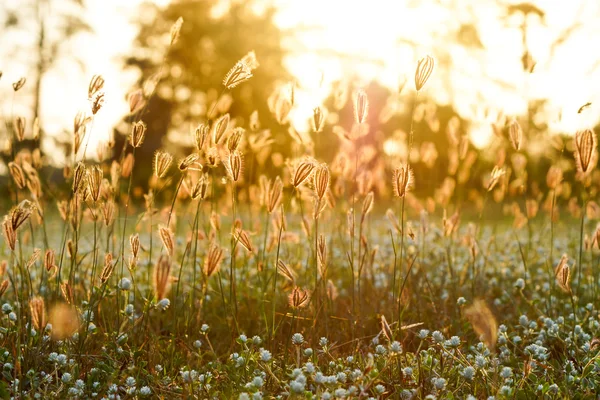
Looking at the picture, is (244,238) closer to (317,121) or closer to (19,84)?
(317,121)

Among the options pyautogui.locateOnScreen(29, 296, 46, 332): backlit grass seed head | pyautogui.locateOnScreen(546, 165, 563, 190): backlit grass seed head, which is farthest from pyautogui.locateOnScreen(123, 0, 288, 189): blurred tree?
pyautogui.locateOnScreen(29, 296, 46, 332): backlit grass seed head

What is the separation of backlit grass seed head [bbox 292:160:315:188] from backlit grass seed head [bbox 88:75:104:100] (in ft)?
3.02

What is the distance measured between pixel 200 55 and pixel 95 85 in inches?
1030

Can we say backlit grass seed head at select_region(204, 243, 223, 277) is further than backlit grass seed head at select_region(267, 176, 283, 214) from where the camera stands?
No

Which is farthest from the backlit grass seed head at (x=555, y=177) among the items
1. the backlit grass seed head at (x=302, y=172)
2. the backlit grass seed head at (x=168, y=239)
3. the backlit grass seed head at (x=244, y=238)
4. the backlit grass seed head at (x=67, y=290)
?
the backlit grass seed head at (x=67, y=290)

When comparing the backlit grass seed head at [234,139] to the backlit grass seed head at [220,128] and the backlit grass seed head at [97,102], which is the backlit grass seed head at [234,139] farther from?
the backlit grass seed head at [97,102]

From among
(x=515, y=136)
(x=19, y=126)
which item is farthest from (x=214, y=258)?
(x=515, y=136)

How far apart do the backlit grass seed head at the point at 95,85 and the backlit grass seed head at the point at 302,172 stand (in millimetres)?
919

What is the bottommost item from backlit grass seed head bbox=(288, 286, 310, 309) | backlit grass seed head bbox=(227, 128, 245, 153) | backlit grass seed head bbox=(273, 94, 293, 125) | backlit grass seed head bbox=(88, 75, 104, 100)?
backlit grass seed head bbox=(288, 286, 310, 309)

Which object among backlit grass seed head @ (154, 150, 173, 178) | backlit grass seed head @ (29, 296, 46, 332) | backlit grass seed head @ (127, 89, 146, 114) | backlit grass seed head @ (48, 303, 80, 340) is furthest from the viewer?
backlit grass seed head @ (127, 89, 146, 114)

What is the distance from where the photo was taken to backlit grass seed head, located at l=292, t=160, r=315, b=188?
2554 mm

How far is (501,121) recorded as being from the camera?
4020 millimetres

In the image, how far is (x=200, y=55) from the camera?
91.8ft

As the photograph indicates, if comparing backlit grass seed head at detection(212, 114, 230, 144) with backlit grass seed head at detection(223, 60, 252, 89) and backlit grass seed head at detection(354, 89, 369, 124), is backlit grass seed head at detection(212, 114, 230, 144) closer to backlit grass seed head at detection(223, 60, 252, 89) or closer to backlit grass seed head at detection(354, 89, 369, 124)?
backlit grass seed head at detection(223, 60, 252, 89)
